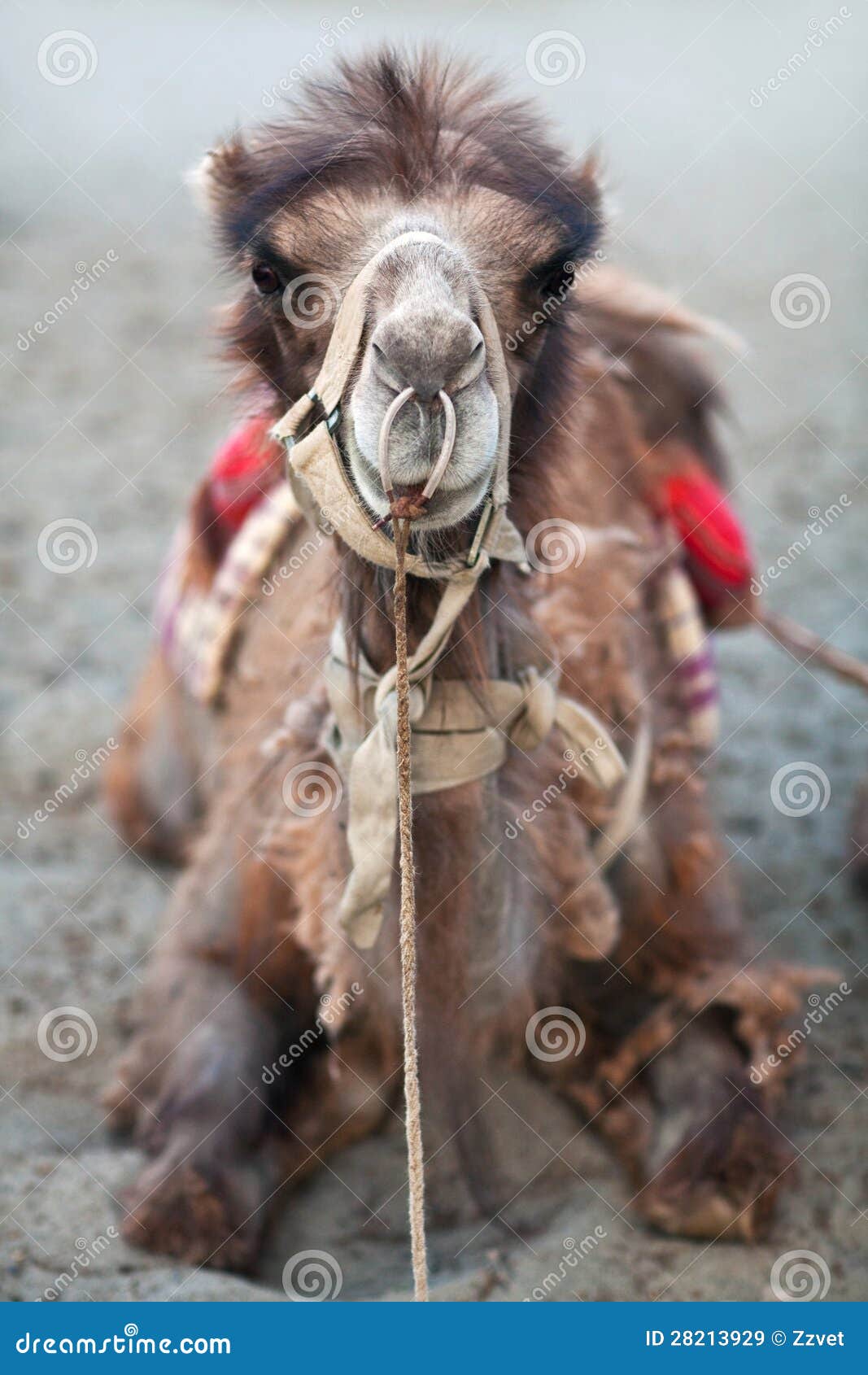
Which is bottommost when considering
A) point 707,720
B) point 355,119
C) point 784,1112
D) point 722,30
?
point 784,1112

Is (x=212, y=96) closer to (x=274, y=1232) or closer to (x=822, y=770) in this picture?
(x=822, y=770)

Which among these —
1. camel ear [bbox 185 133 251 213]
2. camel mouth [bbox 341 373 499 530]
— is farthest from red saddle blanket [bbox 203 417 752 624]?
camel mouth [bbox 341 373 499 530]

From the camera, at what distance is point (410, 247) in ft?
6.02

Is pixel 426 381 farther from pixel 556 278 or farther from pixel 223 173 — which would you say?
pixel 223 173

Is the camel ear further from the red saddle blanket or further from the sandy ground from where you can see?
the red saddle blanket

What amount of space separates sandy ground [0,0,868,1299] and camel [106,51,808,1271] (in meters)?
0.13

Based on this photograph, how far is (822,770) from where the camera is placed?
4383 millimetres

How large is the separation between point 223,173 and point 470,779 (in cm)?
110

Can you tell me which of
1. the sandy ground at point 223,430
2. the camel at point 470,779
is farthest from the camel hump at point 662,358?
the sandy ground at point 223,430

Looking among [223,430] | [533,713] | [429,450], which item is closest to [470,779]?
[533,713]

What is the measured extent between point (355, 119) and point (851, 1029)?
8.22ft

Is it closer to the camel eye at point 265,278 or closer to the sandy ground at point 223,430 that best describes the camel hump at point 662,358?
the sandy ground at point 223,430

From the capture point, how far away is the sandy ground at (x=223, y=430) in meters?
2.76

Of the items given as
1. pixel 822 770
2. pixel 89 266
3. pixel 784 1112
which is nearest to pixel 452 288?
pixel 784 1112
